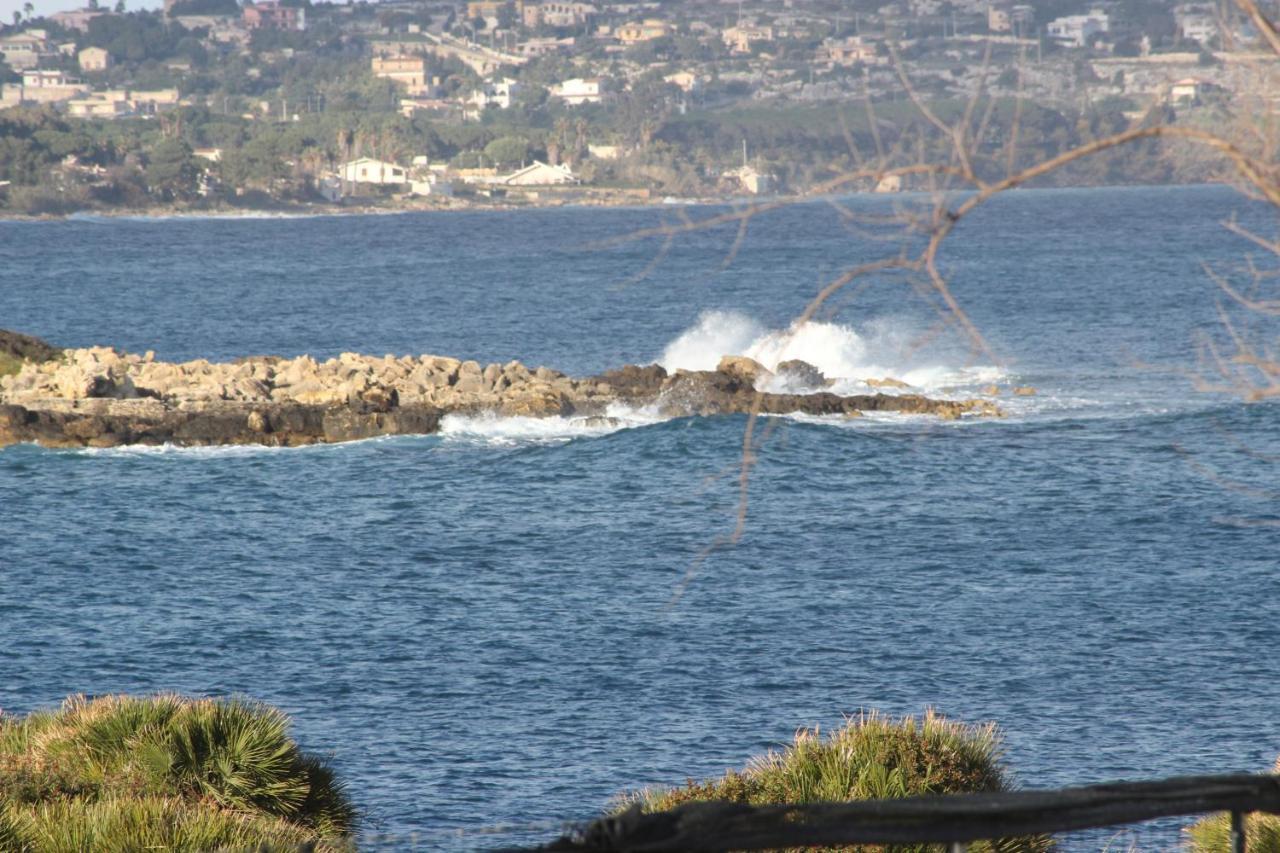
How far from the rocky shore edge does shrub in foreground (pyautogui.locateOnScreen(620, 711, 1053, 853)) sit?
3045cm

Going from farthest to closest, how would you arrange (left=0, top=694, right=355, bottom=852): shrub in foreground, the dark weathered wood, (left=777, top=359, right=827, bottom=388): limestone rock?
(left=777, top=359, right=827, bottom=388): limestone rock, (left=0, top=694, right=355, bottom=852): shrub in foreground, the dark weathered wood

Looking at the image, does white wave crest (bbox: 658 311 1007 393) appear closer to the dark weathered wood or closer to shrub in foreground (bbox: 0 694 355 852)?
shrub in foreground (bbox: 0 694 355 852)

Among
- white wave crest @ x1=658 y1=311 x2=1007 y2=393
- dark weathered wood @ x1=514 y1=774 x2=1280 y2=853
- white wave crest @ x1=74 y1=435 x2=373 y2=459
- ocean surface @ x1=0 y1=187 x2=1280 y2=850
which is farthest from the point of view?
white wave crest @ x1=658 y1=311 x2=1007 y2=393

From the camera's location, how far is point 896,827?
12.7 ft

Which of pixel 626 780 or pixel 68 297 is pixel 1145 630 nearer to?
pixel 626 780

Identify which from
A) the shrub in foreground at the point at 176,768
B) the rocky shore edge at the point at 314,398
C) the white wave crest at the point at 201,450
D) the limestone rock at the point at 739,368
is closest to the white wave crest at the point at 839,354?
the limestone rock at the point at 739,368

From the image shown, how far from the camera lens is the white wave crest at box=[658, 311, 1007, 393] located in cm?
5316

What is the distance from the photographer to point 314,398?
4538 centimetres

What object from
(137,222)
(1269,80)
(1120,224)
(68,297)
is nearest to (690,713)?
(1269,80)

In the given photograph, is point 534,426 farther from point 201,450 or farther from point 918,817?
point 918,817

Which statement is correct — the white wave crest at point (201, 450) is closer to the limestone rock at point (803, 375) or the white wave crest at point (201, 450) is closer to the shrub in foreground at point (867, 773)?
the limestone rock at point (803, 375)

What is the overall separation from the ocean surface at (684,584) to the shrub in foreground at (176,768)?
2.89m

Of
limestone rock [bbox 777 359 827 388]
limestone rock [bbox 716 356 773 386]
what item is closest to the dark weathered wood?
limestone rock [bbox 716 356 773 386]

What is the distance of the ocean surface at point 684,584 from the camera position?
1889 centimetres
